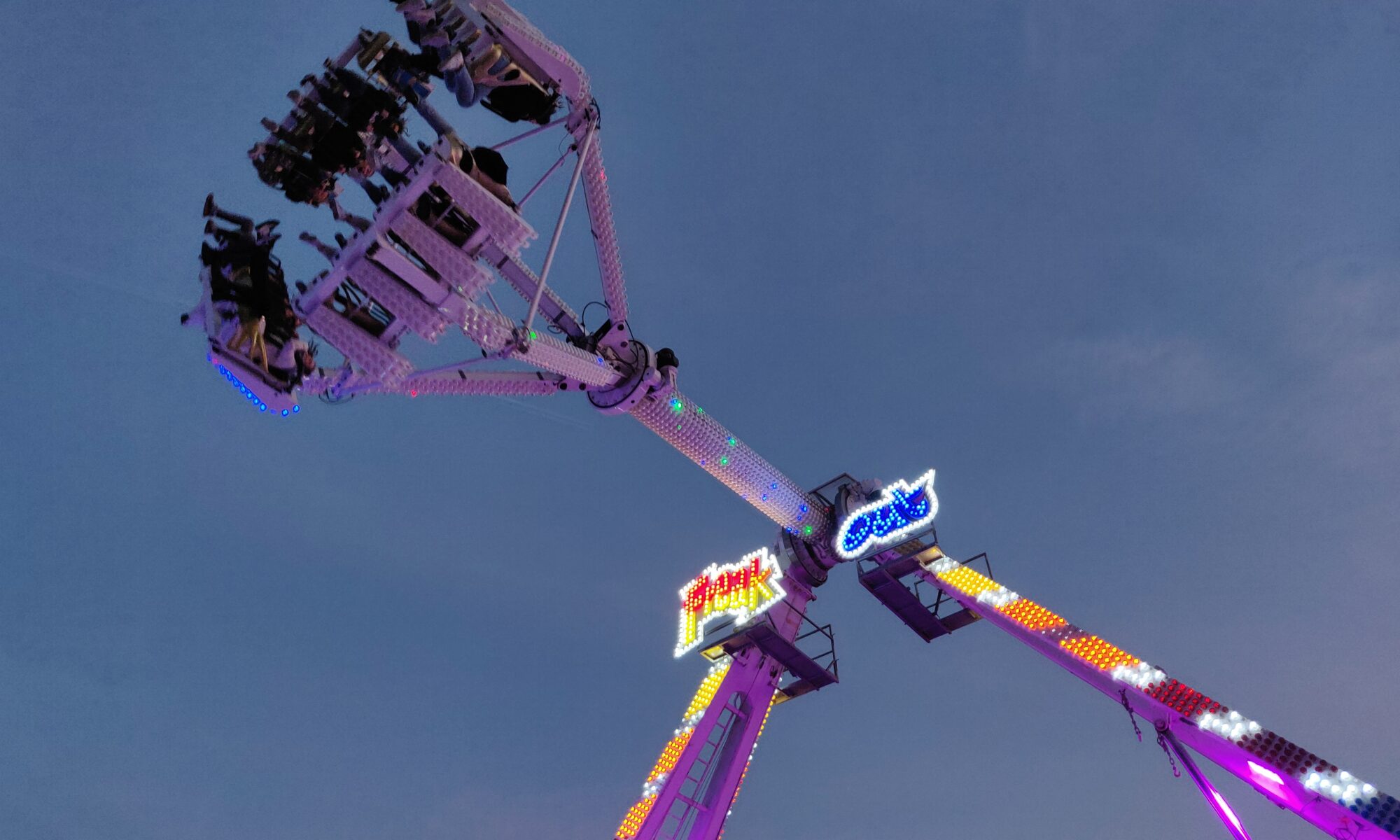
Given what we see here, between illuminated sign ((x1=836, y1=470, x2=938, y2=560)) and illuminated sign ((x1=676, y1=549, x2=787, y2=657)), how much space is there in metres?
1.58

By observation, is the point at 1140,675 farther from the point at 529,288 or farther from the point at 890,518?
the point at 529,288

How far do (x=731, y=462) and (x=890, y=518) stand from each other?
400cm

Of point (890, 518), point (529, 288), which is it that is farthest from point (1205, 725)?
point (529, 288)

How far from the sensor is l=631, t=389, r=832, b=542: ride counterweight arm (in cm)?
1680

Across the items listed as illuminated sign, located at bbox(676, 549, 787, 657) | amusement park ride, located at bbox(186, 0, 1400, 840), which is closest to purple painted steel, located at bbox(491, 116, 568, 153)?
amusement park ride, located at bbox(186, 0, 1400, 840)

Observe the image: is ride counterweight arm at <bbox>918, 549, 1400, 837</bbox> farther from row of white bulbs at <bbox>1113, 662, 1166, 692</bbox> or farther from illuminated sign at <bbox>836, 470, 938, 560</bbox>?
illuminated sign at <bbox>836, 470, 938, 560</bbox>

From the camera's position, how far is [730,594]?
67.1ft

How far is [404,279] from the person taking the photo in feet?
36.5

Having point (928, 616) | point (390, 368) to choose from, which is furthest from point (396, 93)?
point (928, 616)

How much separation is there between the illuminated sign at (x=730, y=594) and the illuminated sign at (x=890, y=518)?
1.58 m

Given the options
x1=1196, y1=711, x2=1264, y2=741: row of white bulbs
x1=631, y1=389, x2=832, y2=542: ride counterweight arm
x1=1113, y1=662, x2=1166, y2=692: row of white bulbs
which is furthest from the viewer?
x1=631, y1=389, x2=832, y2=542: ride counterweight arm

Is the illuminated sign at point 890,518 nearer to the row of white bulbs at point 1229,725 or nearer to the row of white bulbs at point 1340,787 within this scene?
the row of white bulbs at point 1229,725

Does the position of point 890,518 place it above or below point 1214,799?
above

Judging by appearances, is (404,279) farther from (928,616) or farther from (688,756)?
(928,616)
